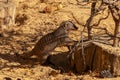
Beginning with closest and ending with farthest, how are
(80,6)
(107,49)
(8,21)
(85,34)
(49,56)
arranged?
(107,49) → (49,56) → (85,34) → (8,21) → (80,6)

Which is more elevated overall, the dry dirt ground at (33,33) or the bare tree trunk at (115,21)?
the bare tree trunk at (115,21)

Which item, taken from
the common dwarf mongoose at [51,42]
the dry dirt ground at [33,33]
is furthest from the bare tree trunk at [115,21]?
the common dwarf mongoose at [51,42]

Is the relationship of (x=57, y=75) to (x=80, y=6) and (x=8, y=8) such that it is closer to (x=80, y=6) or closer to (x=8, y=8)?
(x=8, y=8)

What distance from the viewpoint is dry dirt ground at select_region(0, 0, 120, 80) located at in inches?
278

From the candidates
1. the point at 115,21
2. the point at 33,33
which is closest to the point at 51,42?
the point at 115,21

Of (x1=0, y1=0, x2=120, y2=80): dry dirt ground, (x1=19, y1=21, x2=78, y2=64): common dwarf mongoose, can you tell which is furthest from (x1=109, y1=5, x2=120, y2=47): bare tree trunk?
(x1=19, y1=21, x2=78, y2=64): common dwarf mongoose

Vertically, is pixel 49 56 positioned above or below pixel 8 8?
below

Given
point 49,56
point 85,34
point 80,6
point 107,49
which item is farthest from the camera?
point 80,6

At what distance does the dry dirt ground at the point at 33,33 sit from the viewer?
7.05m

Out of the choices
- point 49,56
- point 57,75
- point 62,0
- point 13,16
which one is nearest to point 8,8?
point 13,16

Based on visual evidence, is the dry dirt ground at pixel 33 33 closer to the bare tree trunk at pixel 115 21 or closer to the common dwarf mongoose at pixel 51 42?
the common dwarf mongoose at pixel 51 42

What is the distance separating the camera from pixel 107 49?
22.2 ft

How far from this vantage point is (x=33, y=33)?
368 inches

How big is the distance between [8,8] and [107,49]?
12.2 feet
